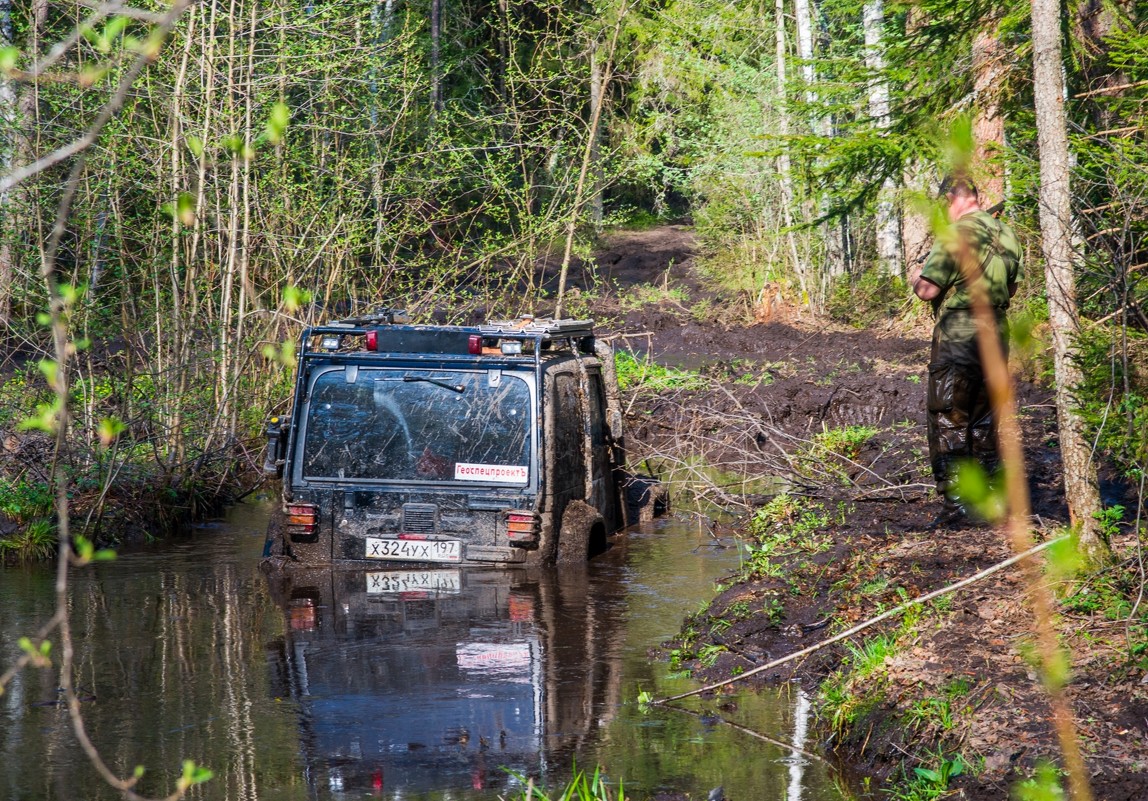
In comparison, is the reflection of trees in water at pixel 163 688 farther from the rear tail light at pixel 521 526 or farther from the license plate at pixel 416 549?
the rear tail light at pixel 521 526

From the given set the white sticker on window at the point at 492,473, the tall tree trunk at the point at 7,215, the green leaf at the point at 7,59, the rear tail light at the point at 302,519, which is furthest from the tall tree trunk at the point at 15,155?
the green leaf at the point at 7,59

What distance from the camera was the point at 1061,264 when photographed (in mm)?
7031

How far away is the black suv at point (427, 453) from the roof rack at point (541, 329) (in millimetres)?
28

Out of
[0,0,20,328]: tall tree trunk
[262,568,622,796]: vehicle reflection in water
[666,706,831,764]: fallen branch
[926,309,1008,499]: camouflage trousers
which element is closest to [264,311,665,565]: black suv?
[262,568,622,796]: vehicle reflection in water

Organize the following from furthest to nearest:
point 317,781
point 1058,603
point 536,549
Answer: point 536,549 → point 1058,603 → point 317,781

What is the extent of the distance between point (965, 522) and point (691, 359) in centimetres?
1351

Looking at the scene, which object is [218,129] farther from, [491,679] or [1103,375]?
[1103,375]

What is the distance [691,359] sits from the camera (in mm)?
22562

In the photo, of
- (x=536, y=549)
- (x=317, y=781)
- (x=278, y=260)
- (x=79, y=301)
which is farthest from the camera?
(x=278, y=260)

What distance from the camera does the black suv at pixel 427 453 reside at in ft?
31.9

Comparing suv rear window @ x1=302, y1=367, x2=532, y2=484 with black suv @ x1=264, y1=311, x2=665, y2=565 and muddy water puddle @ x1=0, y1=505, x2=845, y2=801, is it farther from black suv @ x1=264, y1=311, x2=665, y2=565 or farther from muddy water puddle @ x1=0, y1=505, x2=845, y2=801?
muddy water puddle @ x1=0, y1=505, x2=845, y2=801

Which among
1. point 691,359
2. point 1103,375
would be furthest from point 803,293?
point 1103,375

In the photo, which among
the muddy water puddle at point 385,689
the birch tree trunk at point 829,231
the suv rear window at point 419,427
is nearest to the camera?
the muddy water puddle at point 385,689

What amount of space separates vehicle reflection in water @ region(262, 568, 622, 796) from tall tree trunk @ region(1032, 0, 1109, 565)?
2.66 metres
